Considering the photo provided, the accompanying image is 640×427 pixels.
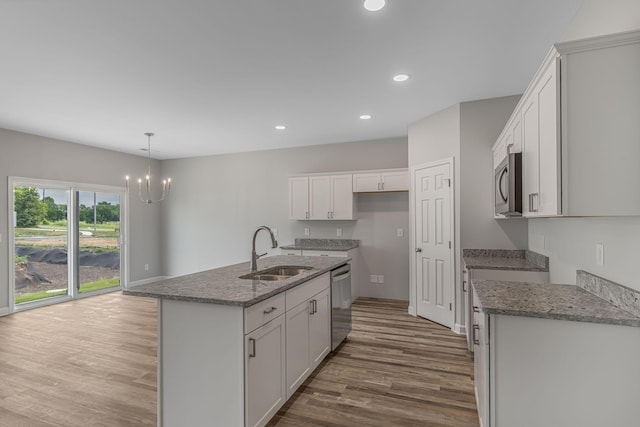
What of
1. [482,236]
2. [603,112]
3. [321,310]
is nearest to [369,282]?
[482,236]

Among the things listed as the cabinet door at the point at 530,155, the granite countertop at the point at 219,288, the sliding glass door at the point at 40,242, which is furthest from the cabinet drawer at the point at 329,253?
the sliding glass door at the point at 40,242

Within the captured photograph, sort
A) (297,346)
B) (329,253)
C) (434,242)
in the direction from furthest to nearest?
1. (329,253)
2. (434,242)
3. (297,346)

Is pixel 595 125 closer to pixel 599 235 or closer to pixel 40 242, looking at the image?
pixel 599 235

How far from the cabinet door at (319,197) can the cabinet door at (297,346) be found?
2.96 metres

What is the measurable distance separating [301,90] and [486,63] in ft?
5.67

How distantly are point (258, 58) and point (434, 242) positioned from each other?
9.78 ft

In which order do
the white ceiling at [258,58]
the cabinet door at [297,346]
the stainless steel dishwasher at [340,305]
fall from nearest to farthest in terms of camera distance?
the white ceiling at [258,58], the cabinet door at [297,346], the stainless steel dishwasher at [340,305]

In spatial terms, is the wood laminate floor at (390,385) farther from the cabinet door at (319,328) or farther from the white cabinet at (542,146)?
the white cabinet at (542,146)

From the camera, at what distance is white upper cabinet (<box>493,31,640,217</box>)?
1470 millimetres

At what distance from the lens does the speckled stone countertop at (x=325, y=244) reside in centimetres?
524

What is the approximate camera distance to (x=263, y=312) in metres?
2.03

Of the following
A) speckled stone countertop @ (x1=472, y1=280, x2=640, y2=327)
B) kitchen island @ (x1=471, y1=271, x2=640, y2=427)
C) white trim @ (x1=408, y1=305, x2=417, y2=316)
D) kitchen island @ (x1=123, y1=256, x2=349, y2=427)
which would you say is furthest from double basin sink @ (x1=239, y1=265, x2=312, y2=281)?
white trim @ (x1=408, y1=305, x2=417, y2=316)

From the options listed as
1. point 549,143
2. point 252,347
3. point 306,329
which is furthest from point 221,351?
point 549,143

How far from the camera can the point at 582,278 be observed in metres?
2.11
